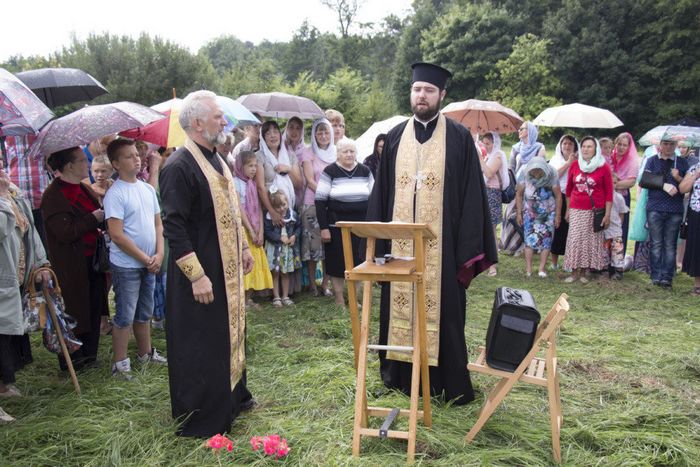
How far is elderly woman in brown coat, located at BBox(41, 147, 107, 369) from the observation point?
4.43 meters

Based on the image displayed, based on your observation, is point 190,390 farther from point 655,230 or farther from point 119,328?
point 655,230

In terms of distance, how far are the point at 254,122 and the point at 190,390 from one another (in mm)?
3797

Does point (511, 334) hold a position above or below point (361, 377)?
above

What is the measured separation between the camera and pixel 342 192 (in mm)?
6262

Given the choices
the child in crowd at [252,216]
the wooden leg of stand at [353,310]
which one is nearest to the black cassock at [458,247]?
the wooden leg of stand at [353,310]

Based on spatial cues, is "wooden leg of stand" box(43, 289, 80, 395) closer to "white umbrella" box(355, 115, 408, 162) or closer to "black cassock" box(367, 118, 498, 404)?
"black cassock" box(367, 118, 498, 404)

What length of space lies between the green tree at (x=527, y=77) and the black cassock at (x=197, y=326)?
28067 millimetres

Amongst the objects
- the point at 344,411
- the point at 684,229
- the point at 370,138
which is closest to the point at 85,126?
the point at 344,411

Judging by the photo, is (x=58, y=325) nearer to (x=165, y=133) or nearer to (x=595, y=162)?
(x=165, y=133)

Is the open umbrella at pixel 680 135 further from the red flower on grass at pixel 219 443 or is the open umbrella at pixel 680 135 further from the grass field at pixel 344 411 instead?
the red flower on grass at pixel 219 443

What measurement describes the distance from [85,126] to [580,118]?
7415mm

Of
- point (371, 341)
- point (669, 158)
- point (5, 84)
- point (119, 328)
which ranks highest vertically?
point (5, 84)

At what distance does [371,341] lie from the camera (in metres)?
5.09

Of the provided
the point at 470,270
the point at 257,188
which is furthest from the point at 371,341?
the point at 257,188
